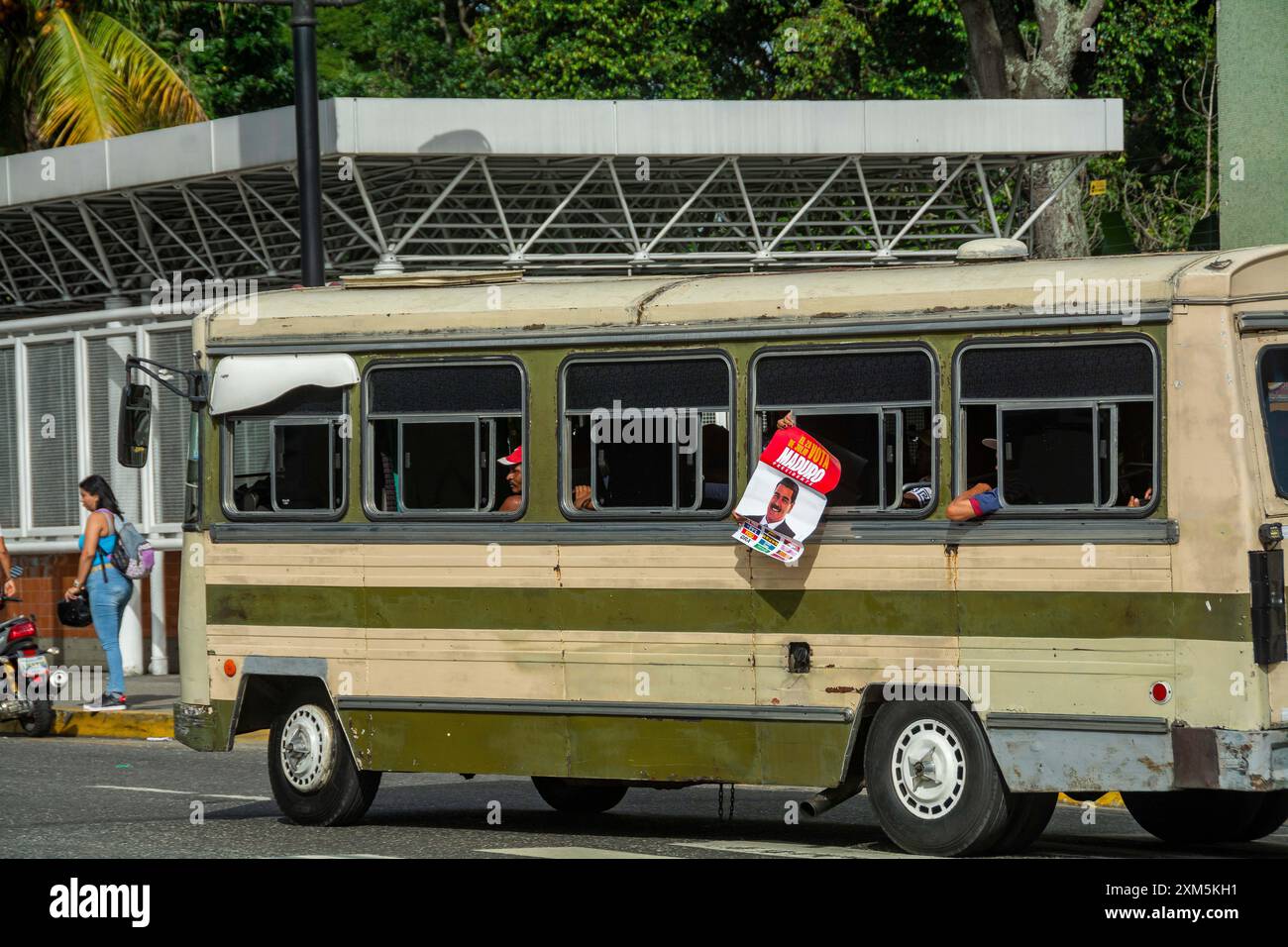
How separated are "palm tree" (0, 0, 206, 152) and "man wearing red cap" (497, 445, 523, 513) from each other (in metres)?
16.4

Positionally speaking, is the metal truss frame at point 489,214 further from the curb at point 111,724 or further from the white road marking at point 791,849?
the white road marking at point 791,849

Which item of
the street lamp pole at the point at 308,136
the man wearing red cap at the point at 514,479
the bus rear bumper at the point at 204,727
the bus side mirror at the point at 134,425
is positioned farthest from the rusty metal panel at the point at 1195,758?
the street lamp pole at the point at 308,136

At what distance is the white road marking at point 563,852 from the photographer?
1045 centimetres

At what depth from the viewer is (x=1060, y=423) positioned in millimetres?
9938

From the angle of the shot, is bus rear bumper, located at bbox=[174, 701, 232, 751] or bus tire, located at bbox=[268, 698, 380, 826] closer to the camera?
bus tire, located at bbox=[268, 698, 380, 826]

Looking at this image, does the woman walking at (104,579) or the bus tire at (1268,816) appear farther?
the woman walking at (104,579)

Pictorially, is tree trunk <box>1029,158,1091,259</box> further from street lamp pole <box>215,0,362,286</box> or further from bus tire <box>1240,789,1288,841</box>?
bus tire <box>1240,789,1288,841</box>

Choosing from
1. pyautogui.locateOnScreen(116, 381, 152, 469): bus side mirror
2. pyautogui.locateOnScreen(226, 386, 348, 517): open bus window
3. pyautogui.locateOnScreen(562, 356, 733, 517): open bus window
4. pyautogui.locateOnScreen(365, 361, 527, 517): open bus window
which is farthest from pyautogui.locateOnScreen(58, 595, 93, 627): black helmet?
→ pyautogui.locateOnScreen(562, 356, 733, 517): open bus window

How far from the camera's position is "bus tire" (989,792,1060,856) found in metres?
9.99

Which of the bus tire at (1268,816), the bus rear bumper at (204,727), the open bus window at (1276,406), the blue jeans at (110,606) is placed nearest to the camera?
Answer: the open bus window at (1276,406)

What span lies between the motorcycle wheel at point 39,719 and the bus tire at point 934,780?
33.8 feet

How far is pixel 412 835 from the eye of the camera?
11547 millimetres

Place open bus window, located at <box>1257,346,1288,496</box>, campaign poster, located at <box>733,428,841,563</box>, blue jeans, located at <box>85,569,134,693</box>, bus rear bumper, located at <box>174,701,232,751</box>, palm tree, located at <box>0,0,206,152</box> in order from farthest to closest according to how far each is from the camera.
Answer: palm tree, located at <box>0,0,206,152</box> < blue jeans, located at <box>85,569,134,693</box> < bus rear bumper, located at <box>174,701,232,751</box> < campaign poster, located at <box>733,428,841,563</box> < open bus window, located at <box>1257,346,1288,496</box>
